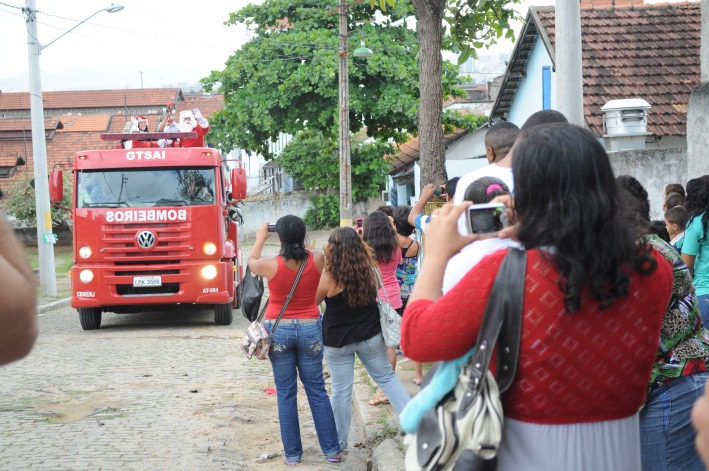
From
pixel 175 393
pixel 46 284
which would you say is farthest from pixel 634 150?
pixel 46 284

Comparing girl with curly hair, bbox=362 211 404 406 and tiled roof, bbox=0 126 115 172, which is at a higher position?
tiled roof, bbox=0 126 115 172

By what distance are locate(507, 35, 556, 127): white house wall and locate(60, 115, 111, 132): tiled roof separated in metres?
34.6

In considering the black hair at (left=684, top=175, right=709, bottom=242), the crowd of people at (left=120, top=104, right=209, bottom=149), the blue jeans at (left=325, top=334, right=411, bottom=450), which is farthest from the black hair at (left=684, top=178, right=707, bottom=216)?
the crowd of people at (left=120, top=104, right=209, bottom=149)

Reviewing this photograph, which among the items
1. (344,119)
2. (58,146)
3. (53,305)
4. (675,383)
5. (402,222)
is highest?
(58,146)

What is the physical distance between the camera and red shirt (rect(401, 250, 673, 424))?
250 centimetres

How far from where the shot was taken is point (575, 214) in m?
2.49

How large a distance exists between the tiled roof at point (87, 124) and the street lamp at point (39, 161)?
95.3 feet

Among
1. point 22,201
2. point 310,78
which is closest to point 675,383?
point 310,78

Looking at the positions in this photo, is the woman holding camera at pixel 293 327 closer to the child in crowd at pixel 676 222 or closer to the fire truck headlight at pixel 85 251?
the child in crowd at pixel 676 222

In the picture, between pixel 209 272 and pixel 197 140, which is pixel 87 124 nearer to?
pixel 197 140

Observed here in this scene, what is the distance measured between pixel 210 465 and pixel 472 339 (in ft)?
15.7

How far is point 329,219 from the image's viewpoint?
40.7m

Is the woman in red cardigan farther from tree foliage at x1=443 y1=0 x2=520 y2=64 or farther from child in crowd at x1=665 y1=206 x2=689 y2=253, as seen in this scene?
tree foliage at x1=443 y1=0 x2=520 y2=64

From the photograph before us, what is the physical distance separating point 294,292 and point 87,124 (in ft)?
158
